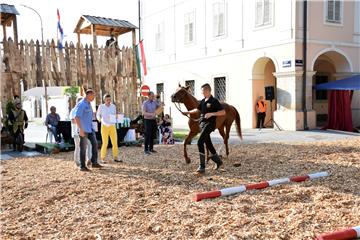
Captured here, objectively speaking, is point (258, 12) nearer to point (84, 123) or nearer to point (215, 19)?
point (215, 19)

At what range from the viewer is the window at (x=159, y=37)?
2728 cm

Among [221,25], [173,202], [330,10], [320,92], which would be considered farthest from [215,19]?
[173,202]

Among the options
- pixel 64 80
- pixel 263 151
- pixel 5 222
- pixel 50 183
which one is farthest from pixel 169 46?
pixel 5 222

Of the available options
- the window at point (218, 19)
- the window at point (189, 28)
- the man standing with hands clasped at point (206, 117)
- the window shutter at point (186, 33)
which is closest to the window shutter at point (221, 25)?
the window at point (218, 19)

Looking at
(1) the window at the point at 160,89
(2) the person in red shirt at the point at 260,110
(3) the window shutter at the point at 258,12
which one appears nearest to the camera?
(3) the window shutter at the point at 258,12

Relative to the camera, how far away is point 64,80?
1327 centimetres

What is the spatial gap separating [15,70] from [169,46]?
15268mm

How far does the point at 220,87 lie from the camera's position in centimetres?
2256

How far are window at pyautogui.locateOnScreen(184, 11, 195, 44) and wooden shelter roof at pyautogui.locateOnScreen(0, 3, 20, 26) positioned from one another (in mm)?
12197

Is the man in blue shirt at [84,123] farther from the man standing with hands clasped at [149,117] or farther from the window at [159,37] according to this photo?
the window at [159,37]

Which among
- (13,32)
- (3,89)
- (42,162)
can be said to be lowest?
(42,162)

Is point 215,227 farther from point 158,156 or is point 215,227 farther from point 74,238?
point 158,156

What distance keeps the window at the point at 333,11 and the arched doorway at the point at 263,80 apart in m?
3.47

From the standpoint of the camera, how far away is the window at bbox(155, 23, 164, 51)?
2728 centimetres
